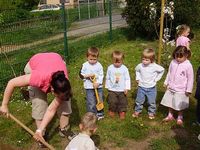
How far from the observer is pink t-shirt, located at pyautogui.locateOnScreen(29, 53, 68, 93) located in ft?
15.5

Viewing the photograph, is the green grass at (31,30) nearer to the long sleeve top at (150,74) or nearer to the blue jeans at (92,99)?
the blue jeans at (92,99)

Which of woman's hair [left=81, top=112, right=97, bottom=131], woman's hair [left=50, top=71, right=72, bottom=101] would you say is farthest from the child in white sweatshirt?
woman's hair [left=81, top=112, right=97, bottom=131]

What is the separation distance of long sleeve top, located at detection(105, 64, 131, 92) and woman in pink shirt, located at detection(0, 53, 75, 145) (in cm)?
112

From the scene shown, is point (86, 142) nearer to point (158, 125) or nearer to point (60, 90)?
point (60, 90)

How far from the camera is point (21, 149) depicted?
5.51m

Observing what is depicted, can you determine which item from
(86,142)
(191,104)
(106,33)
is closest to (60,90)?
(86,142)

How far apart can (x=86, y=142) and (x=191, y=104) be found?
3304 millimetres

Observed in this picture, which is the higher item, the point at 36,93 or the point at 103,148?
the point at 36,93

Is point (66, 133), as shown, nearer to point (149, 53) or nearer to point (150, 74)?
point (150, 74)

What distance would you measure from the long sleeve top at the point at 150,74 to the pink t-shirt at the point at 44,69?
1644 mm

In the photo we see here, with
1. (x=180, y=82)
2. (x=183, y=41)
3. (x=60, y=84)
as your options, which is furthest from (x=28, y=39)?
(x=60, y=84)

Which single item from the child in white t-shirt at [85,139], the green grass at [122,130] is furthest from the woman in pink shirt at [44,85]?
the green grass at [122,130]

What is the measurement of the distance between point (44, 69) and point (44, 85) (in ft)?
0.66

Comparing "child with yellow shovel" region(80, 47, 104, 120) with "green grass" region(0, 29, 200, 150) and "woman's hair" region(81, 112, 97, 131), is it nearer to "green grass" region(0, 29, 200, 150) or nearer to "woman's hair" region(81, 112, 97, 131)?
"green grass" region(0, 29, 200, 150)
